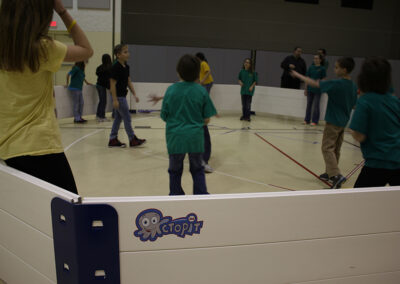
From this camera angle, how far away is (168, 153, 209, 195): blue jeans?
→ 3.27 meters

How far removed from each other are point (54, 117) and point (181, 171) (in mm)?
1713

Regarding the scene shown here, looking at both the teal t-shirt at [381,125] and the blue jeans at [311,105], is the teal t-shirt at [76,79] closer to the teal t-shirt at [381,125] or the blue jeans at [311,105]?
the blue jeans at [311,105]

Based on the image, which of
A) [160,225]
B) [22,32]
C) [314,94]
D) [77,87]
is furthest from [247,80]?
[160,225]

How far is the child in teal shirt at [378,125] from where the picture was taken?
2371 millimetres

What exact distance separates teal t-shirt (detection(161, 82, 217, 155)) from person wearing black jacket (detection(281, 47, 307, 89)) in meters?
7.95

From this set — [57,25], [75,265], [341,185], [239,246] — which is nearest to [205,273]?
[239,246]

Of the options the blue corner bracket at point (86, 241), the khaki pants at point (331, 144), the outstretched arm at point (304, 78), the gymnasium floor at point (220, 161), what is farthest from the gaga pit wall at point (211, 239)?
the khaki pants at point (331, 144)

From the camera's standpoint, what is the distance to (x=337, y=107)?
436 centimetres

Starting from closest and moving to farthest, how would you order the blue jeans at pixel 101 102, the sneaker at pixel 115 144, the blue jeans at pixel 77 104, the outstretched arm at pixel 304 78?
the outstretched arm at pixel 304 78 → the sneaker at pixel 115 144 → the blue jeans at pixel 77 104 → the blue jeans at pixel 101 102

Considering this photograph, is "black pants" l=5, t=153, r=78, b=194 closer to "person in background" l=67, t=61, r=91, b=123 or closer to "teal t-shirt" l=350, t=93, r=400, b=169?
"teal t-shirt" l=350, t=93, r=400, b=169

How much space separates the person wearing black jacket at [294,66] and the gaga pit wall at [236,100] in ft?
2.98

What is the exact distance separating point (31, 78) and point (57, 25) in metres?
10.2

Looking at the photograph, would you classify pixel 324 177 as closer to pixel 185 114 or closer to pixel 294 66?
pixel 185 114

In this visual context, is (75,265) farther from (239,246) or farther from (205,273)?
(239,246)
